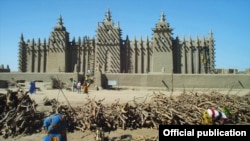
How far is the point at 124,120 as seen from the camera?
12.0m

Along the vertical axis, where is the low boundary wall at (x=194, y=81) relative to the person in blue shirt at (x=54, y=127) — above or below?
above

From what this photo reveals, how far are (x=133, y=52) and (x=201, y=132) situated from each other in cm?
3598

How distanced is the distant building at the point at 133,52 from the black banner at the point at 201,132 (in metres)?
33.3

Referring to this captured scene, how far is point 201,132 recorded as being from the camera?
752 centimetres

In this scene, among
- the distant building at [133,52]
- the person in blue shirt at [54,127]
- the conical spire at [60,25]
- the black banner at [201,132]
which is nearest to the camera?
the person in blue shirt at [54,127]

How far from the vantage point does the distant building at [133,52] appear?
136 ft

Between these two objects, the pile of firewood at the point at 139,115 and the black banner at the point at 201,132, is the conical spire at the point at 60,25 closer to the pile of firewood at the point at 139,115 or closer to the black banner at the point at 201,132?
the pile of firewood at the point at 139,115

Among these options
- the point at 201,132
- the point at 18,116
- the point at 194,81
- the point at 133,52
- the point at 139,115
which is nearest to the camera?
the point at 201,132

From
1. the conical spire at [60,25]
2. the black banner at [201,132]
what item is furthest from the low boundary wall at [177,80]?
the black banner at [201,132]

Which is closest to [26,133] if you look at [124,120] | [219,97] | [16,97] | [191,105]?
[16,97]

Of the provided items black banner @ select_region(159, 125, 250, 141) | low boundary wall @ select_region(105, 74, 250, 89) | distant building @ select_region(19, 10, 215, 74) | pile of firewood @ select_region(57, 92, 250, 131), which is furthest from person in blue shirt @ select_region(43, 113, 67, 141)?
distant building @ select_region(19, 10, 215, 74)

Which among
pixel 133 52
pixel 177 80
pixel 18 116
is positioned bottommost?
pixel 18 116

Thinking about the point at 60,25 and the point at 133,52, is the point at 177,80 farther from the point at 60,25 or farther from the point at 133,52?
the point at 60,25

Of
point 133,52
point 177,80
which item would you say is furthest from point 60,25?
point 177,80
